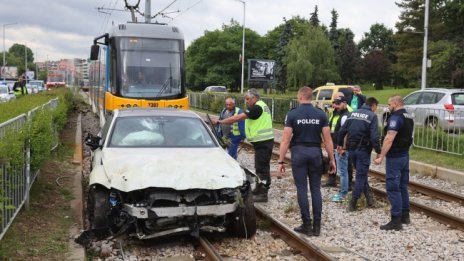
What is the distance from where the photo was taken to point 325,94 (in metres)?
22.8

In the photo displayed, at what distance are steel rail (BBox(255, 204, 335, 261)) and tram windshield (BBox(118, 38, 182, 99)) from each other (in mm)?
7978

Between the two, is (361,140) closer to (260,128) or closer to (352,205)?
(352,205)

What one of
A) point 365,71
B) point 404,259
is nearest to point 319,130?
point 404,259

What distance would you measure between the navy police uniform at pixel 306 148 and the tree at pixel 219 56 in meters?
86.2

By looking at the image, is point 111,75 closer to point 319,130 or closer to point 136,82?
point 136,82

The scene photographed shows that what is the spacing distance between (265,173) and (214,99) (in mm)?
24963

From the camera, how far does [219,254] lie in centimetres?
634

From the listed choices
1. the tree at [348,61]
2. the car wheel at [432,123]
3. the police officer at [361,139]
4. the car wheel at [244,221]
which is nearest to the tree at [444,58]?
the car wheel at [432,123]

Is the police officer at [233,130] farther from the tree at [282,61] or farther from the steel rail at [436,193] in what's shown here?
the tree at [282,61]

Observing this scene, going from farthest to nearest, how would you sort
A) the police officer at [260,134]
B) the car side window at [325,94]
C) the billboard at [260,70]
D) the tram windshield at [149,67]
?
1. the billboard at [260,70]
2. the car side window at [325,94]
3. the tram windshield at [149,67]
4. the police officer at [260,134]

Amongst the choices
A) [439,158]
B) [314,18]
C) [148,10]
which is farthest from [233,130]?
[314,18]

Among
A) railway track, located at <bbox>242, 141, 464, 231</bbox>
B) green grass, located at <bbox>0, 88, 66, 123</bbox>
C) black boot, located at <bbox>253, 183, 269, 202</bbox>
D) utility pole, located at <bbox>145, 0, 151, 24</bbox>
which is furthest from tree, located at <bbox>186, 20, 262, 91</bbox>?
black boot, located at <bbox>253, 183, 269, 202</bbox>

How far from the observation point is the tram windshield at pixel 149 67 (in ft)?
50.5

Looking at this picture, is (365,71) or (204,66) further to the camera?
(204,66)
